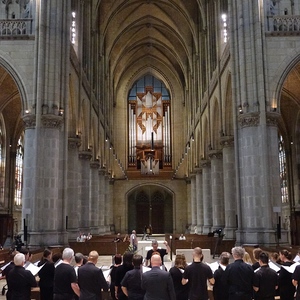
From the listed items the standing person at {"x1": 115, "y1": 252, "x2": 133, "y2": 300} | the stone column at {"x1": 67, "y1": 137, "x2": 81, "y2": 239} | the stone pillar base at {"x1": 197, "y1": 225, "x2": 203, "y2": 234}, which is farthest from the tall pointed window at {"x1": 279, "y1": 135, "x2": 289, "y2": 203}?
the standing person at {"x1": 115, "y1": 252, "x2": 133, "y2": 300}

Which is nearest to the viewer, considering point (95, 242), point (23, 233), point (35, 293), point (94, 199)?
point (35, 293)

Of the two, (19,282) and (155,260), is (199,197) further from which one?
(155,260)

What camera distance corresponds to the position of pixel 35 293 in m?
10.2


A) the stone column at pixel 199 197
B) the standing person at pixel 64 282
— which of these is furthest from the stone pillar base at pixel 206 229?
the standing person at pixel 64 282

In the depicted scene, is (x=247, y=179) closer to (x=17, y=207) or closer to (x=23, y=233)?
(x=23, y=233)

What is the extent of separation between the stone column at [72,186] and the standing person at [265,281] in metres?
20.6

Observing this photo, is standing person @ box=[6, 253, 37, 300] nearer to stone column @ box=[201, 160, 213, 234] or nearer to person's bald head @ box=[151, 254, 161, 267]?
person's bald head @ box=[151, 254, 161, 267]

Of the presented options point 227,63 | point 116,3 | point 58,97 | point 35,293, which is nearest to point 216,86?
point 227,63

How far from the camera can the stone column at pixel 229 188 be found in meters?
27.5

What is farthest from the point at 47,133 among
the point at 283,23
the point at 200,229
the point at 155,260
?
the point at 200,229

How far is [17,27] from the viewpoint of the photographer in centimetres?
2252

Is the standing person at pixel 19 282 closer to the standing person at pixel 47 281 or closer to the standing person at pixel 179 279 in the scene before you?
the standing person at pixel 47 281

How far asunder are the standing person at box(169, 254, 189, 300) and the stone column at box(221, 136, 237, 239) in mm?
19830

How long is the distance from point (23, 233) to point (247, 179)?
35.7 feet
